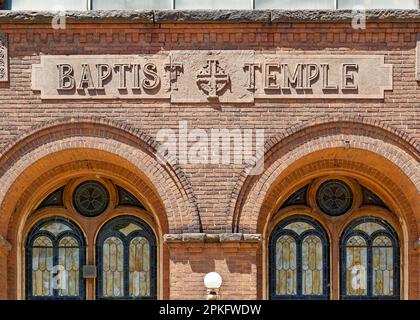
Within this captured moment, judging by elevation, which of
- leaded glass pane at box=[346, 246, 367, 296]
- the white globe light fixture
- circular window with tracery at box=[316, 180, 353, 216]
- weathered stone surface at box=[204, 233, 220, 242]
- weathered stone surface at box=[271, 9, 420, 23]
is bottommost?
the white globe light fixture

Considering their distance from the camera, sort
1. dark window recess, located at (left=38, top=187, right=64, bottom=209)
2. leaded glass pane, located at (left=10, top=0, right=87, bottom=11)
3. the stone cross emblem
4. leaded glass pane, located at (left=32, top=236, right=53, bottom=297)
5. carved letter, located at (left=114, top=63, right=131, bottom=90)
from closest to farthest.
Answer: the stone cross emblem → carved letter, located at (left=114, top=63, right=131, bottom=90) → leaded glass pane, located at (left=10, top=0, right=87, bottom=11) → leaded glass pane, located at (left=32, top=236, right=53, bottom=297) → dark window recess, located at (left=38, top=187, right=64, bottom=209)

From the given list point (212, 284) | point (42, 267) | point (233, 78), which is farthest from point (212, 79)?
point (42, 267)

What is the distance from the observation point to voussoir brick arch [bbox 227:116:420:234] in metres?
17.6

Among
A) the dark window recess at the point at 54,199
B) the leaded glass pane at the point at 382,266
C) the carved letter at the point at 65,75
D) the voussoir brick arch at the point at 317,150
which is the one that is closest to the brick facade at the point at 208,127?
the voussoir brick arch at the point at 317,150

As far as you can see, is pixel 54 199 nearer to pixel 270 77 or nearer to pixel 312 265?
pixel 270 77

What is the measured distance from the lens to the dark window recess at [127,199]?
18891mm

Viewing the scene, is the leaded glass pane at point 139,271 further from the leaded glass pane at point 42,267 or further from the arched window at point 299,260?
the arched window at point 299,260

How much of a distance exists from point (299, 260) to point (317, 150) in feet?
6.63

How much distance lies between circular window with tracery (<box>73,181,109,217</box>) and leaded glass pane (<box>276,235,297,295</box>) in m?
2.82

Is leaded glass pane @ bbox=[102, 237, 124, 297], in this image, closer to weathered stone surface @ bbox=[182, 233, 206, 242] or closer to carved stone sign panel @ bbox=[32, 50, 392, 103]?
weathered stone surface @ bbox=[182, 233, 206, 242]

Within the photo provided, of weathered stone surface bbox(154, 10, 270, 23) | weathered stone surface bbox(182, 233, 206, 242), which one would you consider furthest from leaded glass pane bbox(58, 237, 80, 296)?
weathered stone surface bbox(154, 10, 270, 23)

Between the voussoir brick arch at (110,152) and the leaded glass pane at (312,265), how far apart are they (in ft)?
6.90

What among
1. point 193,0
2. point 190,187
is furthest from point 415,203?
point 193,0
